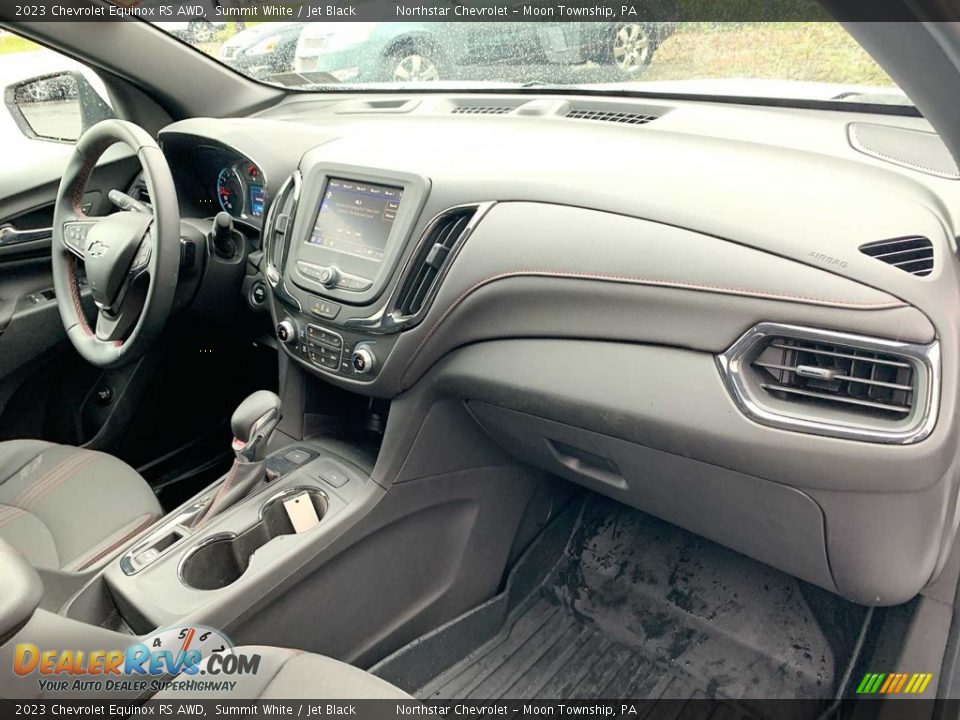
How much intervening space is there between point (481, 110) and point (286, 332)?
707 mm

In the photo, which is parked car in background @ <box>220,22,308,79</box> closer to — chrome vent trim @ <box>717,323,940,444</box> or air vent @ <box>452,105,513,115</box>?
air vent @ <box>452,105,513,115</box>

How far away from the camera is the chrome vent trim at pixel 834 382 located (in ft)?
3.12

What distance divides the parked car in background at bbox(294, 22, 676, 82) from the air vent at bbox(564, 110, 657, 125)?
150 mm

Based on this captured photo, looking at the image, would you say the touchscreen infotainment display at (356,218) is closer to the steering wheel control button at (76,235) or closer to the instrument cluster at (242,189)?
the instrument cluster at (242,189)

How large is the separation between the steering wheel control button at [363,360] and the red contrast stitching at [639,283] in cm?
7

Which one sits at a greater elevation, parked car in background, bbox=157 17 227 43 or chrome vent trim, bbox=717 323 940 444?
parked car in background, bbox=157 17 227 43

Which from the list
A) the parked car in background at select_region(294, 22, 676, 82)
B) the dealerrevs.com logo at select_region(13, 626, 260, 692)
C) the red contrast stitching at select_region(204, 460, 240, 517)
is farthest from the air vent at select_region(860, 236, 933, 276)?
the red contrast stitching at select_region(204, 460, 240, 517)

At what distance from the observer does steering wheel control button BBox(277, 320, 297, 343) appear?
5.54 ft

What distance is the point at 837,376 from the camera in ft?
3.27

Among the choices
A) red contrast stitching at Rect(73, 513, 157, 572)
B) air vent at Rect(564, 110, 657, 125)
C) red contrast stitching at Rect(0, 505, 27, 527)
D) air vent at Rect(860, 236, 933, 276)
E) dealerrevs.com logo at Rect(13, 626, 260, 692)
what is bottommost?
red contrast stitching at Rect(73, 513, 157, 572)

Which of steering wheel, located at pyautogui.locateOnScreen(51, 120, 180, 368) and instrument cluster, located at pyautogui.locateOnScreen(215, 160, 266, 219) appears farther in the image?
instrument cluster, located at pyautogui.locateOnScreen(215, 160, 266, 219)

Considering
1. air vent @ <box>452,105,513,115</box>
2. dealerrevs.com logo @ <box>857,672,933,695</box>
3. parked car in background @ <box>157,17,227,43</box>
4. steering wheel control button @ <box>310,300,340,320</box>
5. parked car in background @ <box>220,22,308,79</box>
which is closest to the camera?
dealerrevs.com logo @ <box>857,672,933,695</box>

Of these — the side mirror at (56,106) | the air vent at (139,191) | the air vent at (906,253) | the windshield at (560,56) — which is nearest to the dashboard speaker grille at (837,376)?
the air vent at (906,253)

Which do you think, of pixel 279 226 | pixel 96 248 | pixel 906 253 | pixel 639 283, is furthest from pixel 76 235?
pixel 906 253
